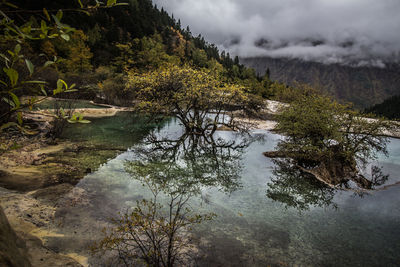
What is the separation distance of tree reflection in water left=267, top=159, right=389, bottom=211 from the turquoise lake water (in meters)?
0.05

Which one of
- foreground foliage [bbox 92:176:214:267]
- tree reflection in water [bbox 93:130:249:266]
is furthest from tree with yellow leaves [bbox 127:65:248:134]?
foreground foliage [bbox 92:176:214:267]

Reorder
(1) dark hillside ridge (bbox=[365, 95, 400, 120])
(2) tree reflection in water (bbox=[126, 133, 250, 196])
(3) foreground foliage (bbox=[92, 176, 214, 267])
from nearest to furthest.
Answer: (3) foreground foliage (bbox=[92, 176, 214, 267]), (2) tree reflection in water (bbox=[126, 133, 250, 196]), (1) dark hillside ridge (bbox=[365, 95, 400, 120])

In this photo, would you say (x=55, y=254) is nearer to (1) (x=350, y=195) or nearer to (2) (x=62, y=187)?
(2) (x=62, y=187)

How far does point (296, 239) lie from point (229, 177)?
5251 millimetres

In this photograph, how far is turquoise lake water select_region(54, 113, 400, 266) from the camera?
6074 millimetres

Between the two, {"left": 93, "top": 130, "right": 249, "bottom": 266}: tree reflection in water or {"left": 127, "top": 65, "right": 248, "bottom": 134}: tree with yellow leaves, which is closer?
{"left": 93, "top": 130, "right": 249, "bottom": 266}: tree reflection in water

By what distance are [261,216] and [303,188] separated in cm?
411

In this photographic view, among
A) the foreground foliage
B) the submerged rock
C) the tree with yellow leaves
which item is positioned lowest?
the foreground foliage

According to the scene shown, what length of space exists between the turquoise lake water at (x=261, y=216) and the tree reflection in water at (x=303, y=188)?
51 mm

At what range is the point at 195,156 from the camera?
48.9 ft

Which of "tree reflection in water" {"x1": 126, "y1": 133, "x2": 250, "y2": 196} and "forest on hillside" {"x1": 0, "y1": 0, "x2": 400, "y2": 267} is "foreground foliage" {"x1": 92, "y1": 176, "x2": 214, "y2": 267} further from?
"tree reflection in water" {"x1": 126, "y1": 133, "x2": 250, "y2": 196}

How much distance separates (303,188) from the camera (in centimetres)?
1091

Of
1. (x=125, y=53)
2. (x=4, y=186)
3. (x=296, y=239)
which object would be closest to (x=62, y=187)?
(x=4, y=186)

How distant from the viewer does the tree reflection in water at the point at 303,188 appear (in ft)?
31.4
